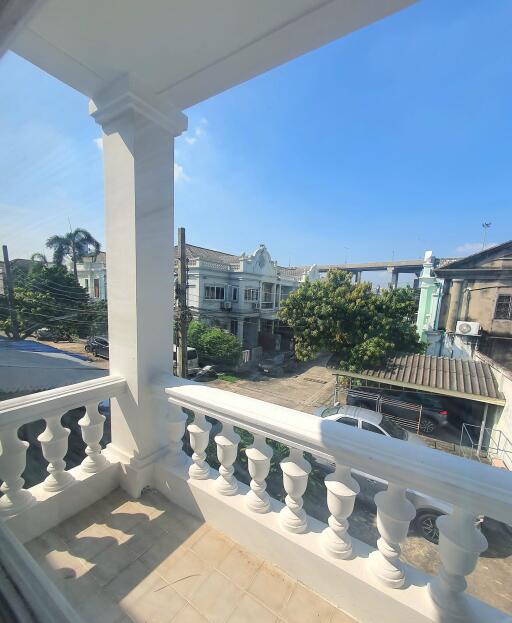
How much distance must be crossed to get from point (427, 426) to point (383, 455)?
3050 mm

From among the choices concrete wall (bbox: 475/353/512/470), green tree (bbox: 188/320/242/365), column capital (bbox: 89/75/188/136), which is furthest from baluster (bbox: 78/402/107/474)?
green tree (bbox: 188/320/242/365)

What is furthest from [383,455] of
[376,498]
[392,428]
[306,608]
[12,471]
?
[392,428]

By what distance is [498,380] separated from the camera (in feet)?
7.33

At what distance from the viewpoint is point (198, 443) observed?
116cm

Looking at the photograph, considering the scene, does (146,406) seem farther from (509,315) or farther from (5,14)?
(509,315)

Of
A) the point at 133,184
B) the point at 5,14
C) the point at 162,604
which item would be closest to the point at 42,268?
the point at 133,184

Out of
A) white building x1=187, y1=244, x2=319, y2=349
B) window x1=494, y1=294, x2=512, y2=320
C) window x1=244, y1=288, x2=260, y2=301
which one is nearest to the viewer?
window x1=494, y1=294, x2=512, y2=320

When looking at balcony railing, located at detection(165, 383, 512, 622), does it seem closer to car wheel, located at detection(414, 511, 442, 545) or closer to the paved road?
the paved road

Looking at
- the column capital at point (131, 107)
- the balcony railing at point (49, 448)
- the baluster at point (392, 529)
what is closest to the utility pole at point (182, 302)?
the column capital at point (131, 107)

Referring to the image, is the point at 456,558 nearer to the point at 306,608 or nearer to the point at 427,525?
the point at 306,608

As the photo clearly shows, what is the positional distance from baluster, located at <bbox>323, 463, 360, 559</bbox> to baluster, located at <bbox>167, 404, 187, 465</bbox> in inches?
28.9

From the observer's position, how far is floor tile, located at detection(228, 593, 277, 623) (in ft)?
2.59

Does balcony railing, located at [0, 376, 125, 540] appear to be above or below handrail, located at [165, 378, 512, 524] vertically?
below

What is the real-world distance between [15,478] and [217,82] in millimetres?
1763
